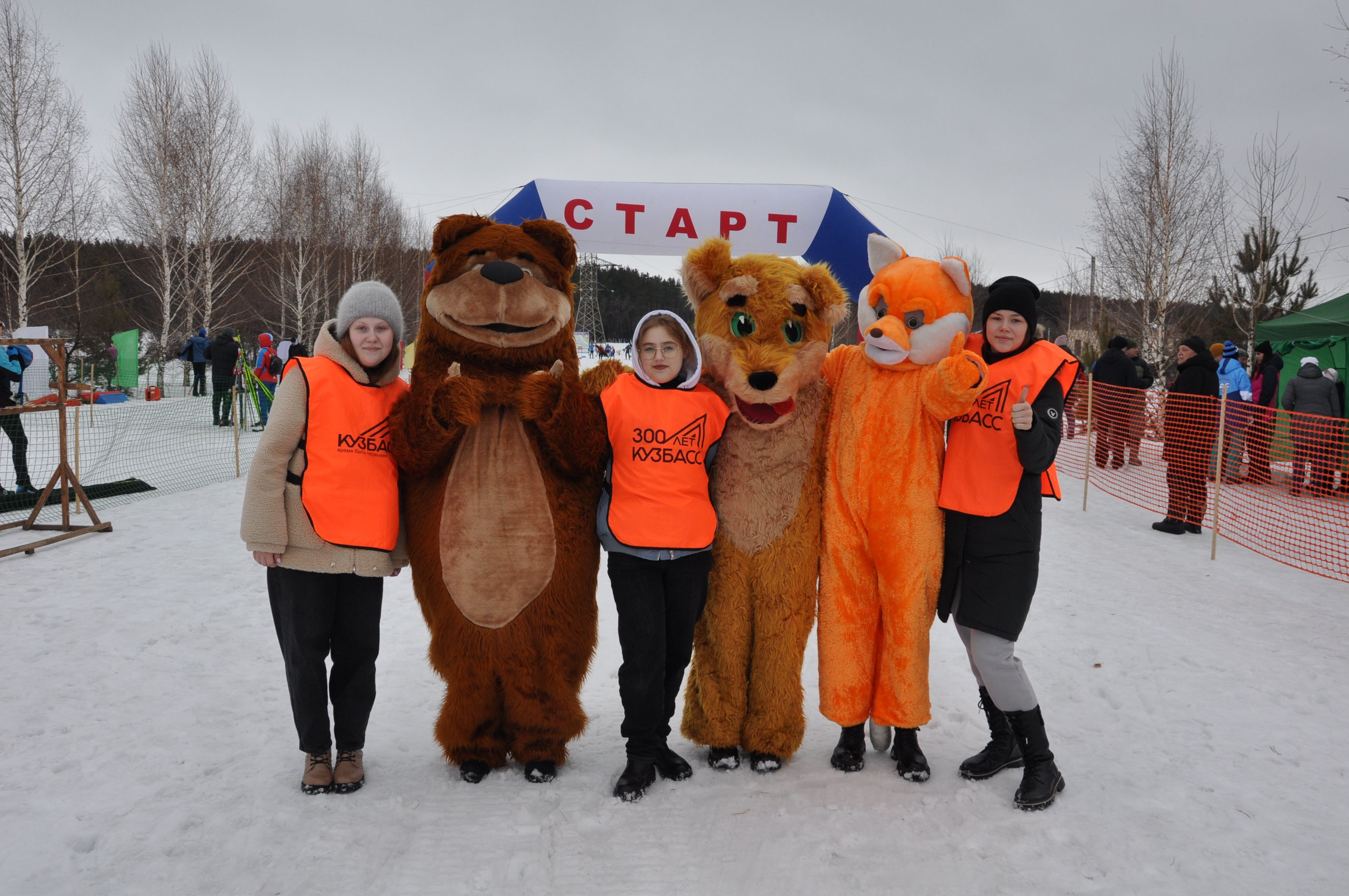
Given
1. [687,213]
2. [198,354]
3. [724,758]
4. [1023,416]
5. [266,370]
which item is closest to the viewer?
[1023,416]


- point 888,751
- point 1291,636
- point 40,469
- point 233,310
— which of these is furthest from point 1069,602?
point 233,310

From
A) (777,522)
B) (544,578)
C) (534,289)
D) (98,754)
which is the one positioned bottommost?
(98,754)

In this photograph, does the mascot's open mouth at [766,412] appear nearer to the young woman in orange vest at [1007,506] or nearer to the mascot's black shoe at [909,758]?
the young woman in orange vest at [1007,506]

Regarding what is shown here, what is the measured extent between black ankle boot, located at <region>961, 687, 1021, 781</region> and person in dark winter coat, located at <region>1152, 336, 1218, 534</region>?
6.05 meters

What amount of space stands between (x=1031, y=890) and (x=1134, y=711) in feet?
5.70

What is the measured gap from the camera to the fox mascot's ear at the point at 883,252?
312 centimetres

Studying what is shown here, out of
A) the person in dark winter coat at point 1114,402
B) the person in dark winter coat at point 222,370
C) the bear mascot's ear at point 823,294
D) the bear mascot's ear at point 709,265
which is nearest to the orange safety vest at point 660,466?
the bear mascot's ear at point 709,265

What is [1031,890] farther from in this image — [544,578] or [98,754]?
[98,754]

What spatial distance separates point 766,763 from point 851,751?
1.20 feet

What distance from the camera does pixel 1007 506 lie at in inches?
108

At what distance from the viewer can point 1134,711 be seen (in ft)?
11.8

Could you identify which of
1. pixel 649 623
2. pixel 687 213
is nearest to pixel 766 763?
pixel 649 623

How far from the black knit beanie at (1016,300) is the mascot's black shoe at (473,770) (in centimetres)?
259

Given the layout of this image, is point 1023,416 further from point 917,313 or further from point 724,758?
point 724,758
